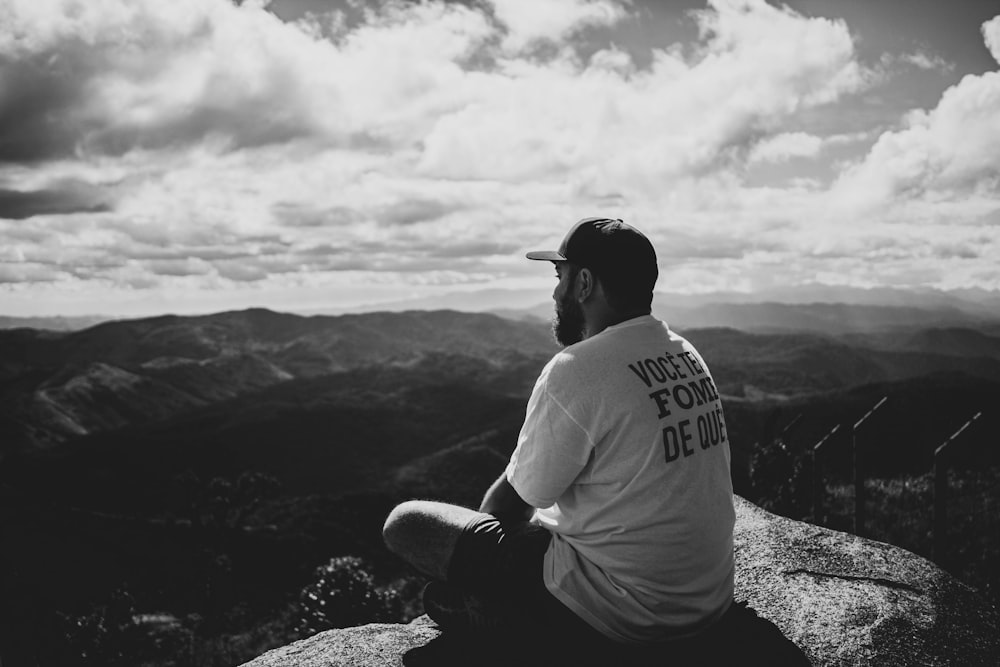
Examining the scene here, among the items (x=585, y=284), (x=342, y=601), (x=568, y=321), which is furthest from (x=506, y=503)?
(x=342, y=601)

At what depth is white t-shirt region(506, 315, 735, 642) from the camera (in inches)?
134

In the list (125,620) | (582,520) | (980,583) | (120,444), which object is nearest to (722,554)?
(582,520)

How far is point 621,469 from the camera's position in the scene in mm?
3428

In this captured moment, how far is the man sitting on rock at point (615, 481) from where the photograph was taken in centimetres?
342

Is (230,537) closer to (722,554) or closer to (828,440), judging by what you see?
(828,440)

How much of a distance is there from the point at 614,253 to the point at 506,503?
5.86 ft

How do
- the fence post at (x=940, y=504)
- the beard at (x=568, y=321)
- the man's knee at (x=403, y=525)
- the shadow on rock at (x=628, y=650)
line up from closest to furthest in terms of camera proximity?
the shadow on rock at (x=628, y=650)
the beard at (x=568, y=321)
the man's knee at (x=403, y=525)
the fence post at (x=940, y=504)

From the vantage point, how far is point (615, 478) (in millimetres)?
3455

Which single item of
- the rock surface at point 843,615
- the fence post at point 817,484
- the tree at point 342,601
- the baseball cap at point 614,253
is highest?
the baseball cap at point 614,253

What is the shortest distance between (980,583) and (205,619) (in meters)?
31.8

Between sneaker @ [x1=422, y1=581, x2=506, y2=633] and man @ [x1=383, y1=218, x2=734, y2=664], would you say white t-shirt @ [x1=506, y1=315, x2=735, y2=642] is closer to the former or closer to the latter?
man @ [x1=383, y1=218, x2=734, y2=664]

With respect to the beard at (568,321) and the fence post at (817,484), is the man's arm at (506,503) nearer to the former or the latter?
the beard at (568,321)

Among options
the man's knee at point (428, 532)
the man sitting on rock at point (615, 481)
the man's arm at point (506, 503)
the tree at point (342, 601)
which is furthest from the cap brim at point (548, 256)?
the tree at point (342, 601)

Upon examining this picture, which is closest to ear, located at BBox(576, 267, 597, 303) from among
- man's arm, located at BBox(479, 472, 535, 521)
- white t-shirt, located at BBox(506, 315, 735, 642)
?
white t-shirt, located at BBox(506, 315, 735, 642)
